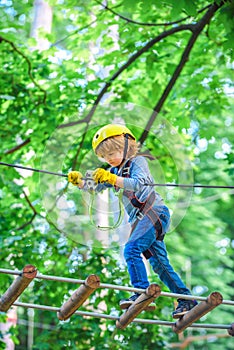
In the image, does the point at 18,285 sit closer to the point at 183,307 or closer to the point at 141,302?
the point at 141,302

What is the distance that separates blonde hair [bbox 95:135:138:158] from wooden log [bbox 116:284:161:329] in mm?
703

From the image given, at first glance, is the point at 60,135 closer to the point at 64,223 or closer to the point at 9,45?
the point at 64,223

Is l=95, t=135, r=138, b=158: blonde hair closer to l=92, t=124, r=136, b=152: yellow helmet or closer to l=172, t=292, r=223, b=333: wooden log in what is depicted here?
l=92, t=124, r=136, b=152: yellow helmet

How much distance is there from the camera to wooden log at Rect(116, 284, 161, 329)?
471 centimetres

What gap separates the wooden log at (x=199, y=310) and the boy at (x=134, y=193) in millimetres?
302

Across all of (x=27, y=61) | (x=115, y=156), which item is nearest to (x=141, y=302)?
(x=115, y=156)

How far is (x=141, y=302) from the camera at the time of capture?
4.81 m

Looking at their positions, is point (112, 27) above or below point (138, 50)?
above

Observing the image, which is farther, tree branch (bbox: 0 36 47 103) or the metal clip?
tree branch (bbox: 0 36 47 103)

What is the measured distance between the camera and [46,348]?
8586 millimetres

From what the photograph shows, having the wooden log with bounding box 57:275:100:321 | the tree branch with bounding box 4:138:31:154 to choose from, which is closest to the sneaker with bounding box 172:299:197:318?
the wooden log with bounding box 57:275:100:321

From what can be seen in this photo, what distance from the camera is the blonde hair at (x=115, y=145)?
4.79 metres

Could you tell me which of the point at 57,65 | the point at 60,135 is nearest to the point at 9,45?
the point at 57,65

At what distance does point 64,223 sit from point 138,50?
3.54 metres
